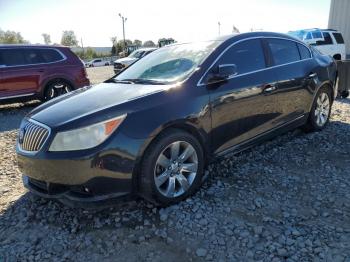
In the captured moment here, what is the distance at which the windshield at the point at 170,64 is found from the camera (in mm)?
3939

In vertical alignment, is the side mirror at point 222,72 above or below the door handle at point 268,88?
above

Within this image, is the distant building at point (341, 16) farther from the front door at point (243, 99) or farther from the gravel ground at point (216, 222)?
the gravel ground at point (216, 222)

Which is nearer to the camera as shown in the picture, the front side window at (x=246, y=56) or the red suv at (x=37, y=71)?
the front side window at (x=246, y=56)

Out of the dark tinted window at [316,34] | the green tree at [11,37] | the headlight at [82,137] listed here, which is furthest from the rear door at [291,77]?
the green tree at [11,37]

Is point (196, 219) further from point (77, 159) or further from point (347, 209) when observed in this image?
point (347, 209)

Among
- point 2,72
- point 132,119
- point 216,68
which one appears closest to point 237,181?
point 216,68

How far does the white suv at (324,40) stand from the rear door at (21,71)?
11.0 metres

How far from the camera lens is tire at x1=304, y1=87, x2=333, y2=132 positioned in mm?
5570

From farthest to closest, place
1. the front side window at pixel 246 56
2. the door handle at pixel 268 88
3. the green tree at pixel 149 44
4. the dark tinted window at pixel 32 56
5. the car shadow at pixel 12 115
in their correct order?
the green tree at pixel 149 44, the dark tinted window at pixel 32 56, the car shadow at pixel 12 115, the door handle at pixel 268 88, the front side window at pixel 246 56

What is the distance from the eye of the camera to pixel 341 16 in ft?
84.6

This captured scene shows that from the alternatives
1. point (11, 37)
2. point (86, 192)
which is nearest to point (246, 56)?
point (86, 192)

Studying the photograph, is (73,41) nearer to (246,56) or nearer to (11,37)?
(11,37)

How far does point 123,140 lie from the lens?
10.2ft

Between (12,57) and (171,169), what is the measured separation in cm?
763
